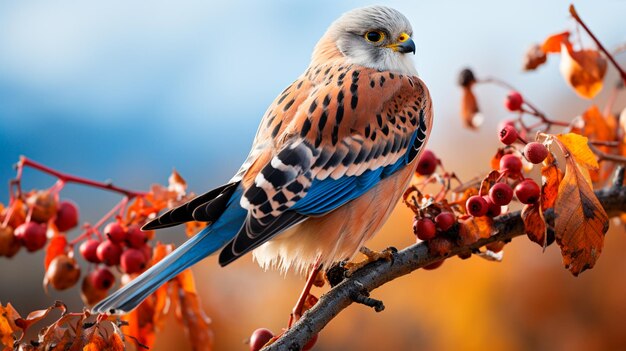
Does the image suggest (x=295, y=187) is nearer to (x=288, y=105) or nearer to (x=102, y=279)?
(x=288, y=105)

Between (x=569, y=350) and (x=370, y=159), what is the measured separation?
7.28 feet

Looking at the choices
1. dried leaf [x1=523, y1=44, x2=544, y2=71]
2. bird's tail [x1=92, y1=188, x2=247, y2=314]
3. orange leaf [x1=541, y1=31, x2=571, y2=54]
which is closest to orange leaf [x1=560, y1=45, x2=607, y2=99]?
orange leaf [x1=541, y1=31, x2=571, y2=54]

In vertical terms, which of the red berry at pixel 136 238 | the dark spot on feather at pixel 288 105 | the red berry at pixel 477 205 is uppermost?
the dark spot on feather at pixel 288 105

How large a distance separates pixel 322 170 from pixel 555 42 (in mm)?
1221

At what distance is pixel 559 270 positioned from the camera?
549 cm

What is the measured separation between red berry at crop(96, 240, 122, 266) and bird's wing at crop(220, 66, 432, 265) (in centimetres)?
65

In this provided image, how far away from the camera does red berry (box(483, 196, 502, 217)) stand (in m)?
3.17

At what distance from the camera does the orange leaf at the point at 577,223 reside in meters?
2.84

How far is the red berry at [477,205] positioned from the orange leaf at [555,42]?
3.34ft

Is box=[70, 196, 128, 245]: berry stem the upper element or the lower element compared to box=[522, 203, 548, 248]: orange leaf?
upper

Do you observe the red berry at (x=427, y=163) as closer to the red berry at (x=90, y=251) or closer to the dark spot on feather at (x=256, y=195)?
the dark spot on feather at (x=256, y=195)

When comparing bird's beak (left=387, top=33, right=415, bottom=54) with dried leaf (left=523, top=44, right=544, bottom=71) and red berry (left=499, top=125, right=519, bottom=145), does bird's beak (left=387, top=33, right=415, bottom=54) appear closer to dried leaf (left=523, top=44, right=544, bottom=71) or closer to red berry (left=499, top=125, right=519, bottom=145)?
dried leaf (left=523, top=44, right=544, bottom=71)

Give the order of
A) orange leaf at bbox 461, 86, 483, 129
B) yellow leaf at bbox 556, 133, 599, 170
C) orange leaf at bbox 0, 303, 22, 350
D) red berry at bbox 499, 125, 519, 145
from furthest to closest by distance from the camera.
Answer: orange leaf at bbox 461, 86, 483, 129, red berry at bbox 499, 125, 519, 145, yellow leaf at bbox 556, 133, 599, 170, orange leaf at bbox 0, 303, 22, 350

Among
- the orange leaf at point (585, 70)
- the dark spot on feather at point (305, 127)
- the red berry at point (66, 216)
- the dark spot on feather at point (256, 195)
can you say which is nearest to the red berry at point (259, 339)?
the dark spot on feather at point (256, 195)
